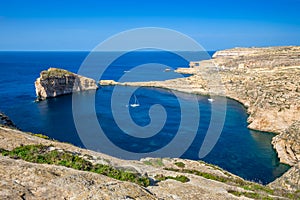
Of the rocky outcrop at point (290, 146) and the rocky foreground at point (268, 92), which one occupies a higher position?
the rocky foreground at point (268, 92)

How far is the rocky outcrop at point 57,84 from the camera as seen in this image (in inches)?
3942

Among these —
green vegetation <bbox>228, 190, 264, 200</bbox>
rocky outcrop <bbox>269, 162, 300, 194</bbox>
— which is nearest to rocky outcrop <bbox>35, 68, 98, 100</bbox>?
rocky outcrop <bbox>269, 162, 300, 194</bbox>

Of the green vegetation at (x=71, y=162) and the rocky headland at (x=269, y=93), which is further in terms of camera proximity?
the rocky headland at (x=269, y=93)

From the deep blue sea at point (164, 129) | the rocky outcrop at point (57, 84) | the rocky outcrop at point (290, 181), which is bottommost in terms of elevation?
the deep blue sea at point (164, 129)

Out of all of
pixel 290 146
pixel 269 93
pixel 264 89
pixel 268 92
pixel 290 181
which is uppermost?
pixel 264 89

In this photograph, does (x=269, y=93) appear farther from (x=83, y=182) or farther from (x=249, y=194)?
(x=83, y=182)

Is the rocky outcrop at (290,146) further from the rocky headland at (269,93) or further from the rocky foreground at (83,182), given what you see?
the rocky foreground at (83,182)

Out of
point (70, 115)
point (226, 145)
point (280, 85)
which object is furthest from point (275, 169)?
point (70, 115)

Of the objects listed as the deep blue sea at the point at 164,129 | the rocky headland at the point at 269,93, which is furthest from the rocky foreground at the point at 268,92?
the deep blue sea at the point at 164,129

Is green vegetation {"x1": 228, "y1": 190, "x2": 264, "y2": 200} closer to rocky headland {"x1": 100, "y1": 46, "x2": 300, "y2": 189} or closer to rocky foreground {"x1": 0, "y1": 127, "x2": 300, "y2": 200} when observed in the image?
rocky foreground {"x1": 0, "y1": 127, "x2": 300, "y2": 200}

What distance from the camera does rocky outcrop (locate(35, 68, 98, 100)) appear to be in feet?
328

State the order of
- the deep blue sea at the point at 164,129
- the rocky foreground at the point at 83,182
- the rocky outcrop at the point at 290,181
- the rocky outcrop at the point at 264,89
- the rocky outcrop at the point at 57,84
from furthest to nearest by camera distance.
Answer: the rocky outcrop at the point at 57,84 < the rocky outcrop at the point at 264,89 < the deep blue sea at the point at 164,129 < the rocky outcrop at the point at 290,181 < the rocky foreground at the point at 83,182

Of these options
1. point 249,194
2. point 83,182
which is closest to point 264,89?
point 249,194

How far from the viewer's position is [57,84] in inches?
4163
